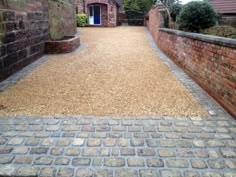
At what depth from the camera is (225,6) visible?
1179cm

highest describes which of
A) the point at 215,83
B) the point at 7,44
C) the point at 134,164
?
the point at 7,44

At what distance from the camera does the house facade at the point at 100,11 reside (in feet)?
71.9

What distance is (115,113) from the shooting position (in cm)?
396

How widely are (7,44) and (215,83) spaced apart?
492cm

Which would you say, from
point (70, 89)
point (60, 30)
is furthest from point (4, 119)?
point (60, 30)

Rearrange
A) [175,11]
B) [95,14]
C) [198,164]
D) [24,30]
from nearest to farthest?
[198,164], [24,30], [175,11], [95,14]

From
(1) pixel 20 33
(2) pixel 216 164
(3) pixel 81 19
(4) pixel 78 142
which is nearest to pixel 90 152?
(4) pixel 78 142

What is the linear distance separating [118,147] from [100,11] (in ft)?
70.7

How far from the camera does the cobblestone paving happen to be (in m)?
2.52

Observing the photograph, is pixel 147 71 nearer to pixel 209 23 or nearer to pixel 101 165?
pixel 209 23

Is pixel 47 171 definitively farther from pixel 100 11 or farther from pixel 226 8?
pixel 100 11

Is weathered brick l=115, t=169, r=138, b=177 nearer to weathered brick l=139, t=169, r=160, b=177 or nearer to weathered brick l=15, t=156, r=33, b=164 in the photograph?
weathered brick l=139, t=169, r=160, b=177

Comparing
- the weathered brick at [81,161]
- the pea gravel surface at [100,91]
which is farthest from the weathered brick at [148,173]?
the pea gravel surface at [100,91]

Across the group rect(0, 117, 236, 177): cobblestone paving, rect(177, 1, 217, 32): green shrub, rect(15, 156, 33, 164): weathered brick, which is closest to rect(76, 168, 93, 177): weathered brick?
rect(0, 117, 236, 177): cobblestone paving
